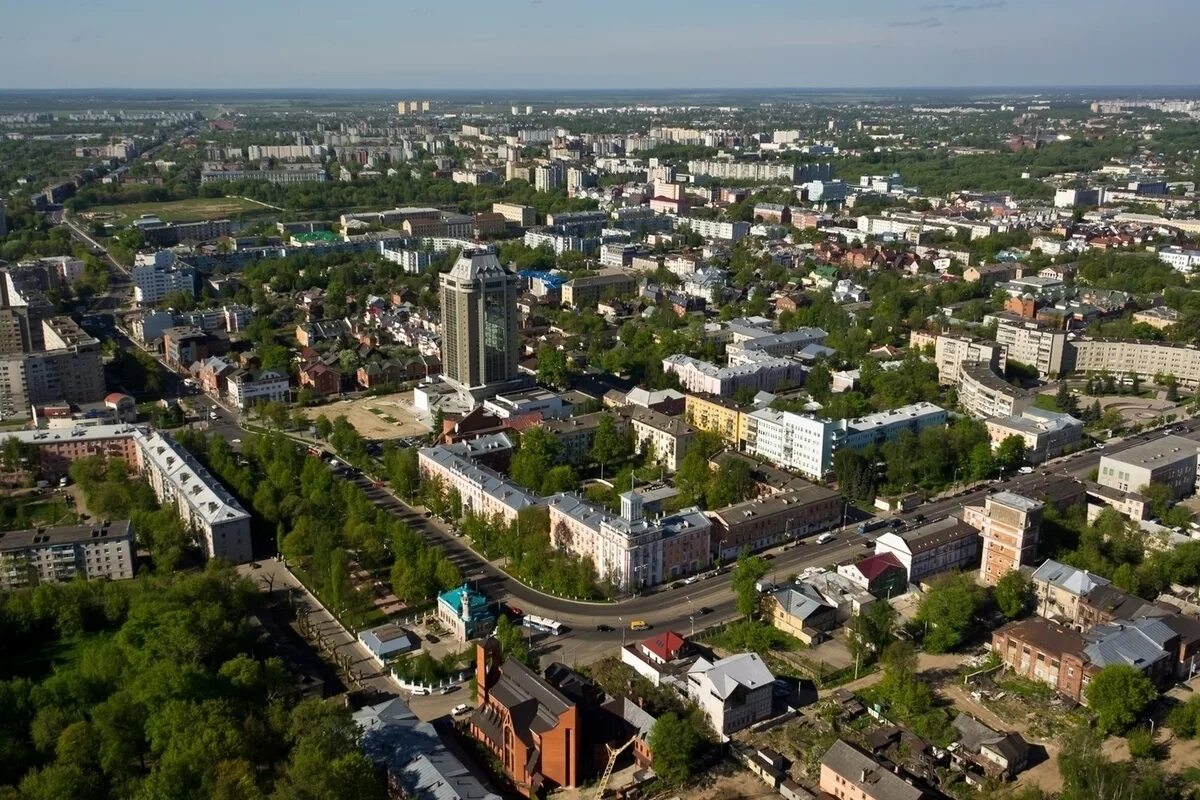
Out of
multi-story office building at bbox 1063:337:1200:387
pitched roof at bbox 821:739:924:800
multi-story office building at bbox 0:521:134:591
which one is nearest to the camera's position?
pitched roof at bbox 821:739:924:800

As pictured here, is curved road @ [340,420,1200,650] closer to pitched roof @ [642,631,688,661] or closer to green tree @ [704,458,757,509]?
pitched roof @ [642,631,688,661]

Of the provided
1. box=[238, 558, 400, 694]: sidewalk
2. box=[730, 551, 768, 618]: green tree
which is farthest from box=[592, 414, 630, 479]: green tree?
box=[238, 558, 400, 694]: sidewalk

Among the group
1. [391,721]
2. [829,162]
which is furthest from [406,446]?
[829,162]

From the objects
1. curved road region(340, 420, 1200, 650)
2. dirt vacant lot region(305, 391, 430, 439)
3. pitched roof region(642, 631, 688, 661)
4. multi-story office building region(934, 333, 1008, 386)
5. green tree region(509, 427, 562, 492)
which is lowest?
curved road region(340, 420, 1200, 650)

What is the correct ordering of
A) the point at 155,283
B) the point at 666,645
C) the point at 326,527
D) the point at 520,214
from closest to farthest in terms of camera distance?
the point at 666,645 < the point at 326,527 < the point at 155,283 < the point at 520,214

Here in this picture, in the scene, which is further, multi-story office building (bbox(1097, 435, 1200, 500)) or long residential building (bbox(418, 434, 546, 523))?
multi-story office building (bbox(1097, 435, 1200, 500))

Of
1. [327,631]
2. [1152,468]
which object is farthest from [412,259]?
[1152,468]

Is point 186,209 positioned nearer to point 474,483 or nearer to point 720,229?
point 720,229
